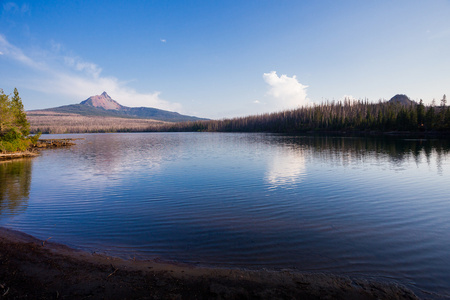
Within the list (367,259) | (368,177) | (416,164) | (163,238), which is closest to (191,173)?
(163,238)

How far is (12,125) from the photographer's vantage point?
34.8 m

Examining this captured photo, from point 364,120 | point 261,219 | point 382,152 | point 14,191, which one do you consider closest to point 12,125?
point 14,191

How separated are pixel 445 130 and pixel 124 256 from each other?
331ft

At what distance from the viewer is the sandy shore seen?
199 inches

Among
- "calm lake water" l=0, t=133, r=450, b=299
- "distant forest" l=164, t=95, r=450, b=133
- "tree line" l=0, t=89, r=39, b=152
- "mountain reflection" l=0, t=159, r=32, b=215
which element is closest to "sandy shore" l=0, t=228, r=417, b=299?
"calm lake water" l=0, t=133, r=450, b=299

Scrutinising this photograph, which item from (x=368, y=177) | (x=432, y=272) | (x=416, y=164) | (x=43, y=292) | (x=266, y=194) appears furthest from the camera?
(x=416, y=164)

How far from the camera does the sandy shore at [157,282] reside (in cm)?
506

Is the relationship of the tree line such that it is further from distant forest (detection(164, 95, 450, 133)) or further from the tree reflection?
distant forest (detection(164, 95, 450, 133))

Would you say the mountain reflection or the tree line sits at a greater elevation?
the tree line

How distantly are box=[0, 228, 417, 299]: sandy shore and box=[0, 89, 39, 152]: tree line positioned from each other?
37.1 m

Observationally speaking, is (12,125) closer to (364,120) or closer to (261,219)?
(261,219)

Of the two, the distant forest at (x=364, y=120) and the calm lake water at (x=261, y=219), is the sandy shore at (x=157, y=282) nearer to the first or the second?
the calm lake water at (x=261, y=219)

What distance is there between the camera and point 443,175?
64.4 ft

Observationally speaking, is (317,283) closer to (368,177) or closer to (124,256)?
(124,256)
